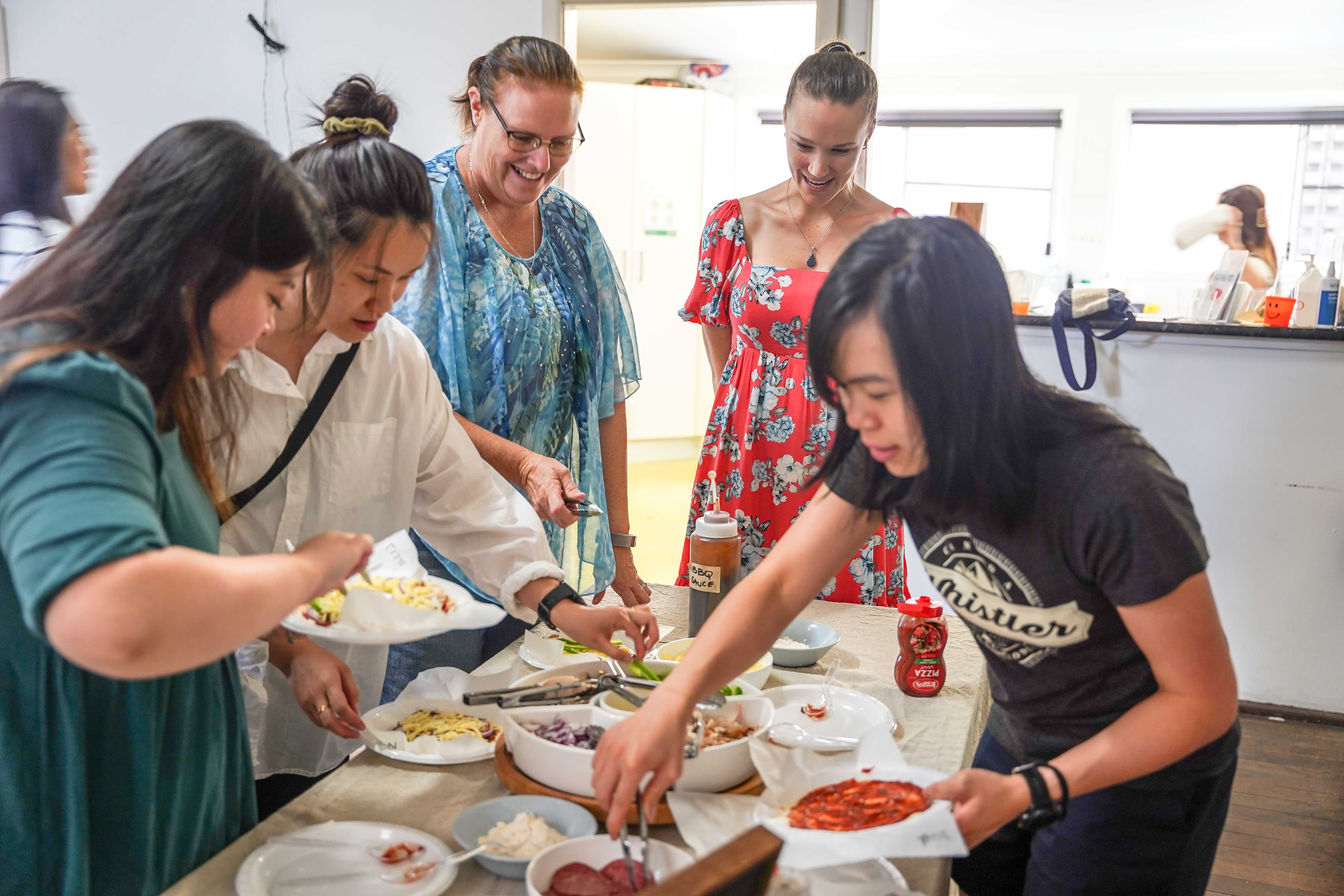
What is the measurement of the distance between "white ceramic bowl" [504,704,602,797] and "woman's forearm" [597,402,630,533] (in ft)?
3.03

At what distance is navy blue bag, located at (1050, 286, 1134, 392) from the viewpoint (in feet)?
9.87

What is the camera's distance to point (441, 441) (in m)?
1.55

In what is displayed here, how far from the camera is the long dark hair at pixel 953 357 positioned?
99 centimetres

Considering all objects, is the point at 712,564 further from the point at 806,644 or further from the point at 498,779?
the point at 498,779

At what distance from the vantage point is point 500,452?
1726 millimetres

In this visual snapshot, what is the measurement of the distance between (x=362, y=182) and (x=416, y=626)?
57cm

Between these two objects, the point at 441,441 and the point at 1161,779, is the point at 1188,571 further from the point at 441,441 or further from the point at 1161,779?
the point at 441,441

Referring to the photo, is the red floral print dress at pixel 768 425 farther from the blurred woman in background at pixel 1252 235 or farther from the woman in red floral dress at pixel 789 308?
the blurred woman in background at pixel 1252 235

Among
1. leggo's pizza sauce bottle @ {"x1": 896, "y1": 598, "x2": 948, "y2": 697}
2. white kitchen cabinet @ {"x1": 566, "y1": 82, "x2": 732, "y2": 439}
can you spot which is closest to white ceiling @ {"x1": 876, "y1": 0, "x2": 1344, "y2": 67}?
white kitchen cabinet @ {"x1": 566, "y1": 82, "x2": 732, "y2": 439}

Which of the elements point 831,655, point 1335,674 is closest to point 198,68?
point 831,655

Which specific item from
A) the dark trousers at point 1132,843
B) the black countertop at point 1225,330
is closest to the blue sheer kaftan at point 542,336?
the dark trousers at point 1132,843

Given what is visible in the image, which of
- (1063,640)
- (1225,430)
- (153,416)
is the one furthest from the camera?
(1225,430)

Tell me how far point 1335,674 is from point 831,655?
2272 mm

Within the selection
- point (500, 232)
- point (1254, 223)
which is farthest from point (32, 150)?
point (1254, 223)
